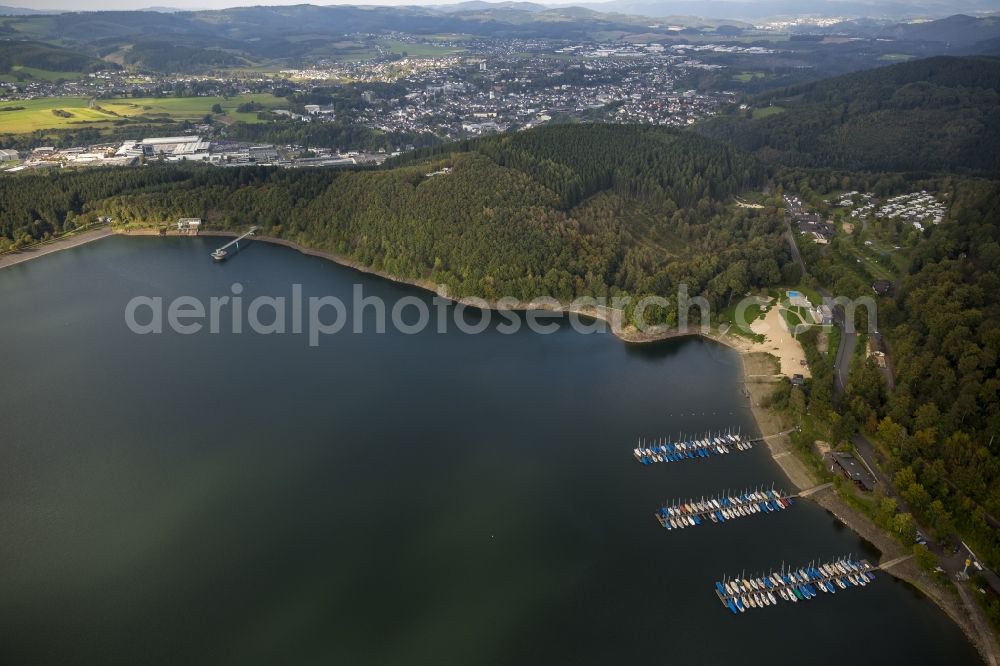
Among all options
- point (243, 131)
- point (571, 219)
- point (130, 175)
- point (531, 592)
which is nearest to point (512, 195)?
point (571, 219)

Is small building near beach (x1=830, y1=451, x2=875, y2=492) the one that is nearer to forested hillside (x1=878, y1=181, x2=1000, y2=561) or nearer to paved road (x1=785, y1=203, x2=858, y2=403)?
forested hillside (x1=878, y1=181, x2=1000, y2=561)

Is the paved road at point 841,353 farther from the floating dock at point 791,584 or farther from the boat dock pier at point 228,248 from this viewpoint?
the boat dock pier at point 228,248

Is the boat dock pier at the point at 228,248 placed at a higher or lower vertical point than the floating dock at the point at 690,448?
lower

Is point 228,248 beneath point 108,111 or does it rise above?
beneath

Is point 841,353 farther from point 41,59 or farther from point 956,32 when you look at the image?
point 956,32

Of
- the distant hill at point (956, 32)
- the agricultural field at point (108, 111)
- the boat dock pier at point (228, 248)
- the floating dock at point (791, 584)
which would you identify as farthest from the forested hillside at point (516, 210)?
the distant hill at point (956, 32)

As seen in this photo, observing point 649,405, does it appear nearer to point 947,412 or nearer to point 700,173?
point 947,412

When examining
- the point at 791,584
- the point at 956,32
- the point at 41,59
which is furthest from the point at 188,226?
the point at 956,32
